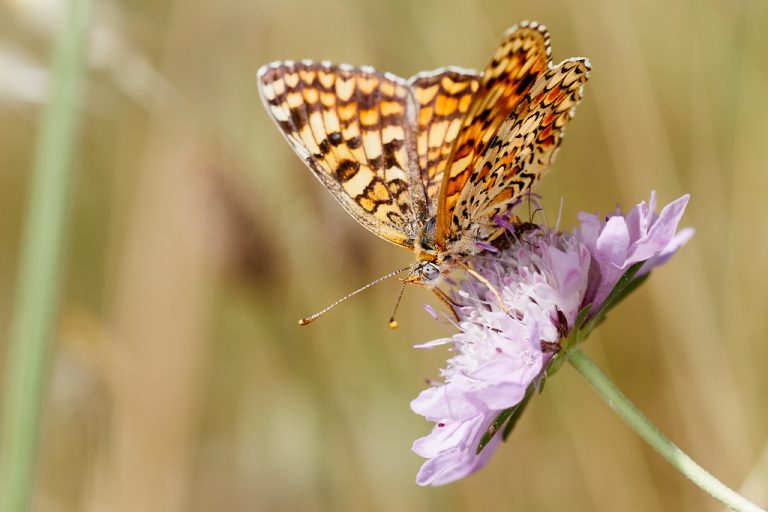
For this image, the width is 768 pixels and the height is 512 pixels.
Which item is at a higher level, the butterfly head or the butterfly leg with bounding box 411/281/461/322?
the butterfly head

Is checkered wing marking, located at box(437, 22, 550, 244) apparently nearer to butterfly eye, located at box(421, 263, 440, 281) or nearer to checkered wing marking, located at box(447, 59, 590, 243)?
checkered wing marking, located at box(447, 59, 590, 243)

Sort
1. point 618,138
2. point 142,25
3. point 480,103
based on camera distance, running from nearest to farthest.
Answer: point 480,103
point 142,25
point 618,138

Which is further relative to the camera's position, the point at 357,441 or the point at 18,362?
the point at 357,441

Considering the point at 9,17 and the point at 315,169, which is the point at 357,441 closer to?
the point at 315,169

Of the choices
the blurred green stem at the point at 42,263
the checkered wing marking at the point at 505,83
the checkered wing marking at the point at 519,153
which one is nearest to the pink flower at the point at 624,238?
the checkered wing marking at the point at 519,153


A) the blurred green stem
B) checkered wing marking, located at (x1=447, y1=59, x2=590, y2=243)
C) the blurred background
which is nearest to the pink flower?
checkered wing marking, located at (x1=447, y1=59, x2=590, y2=243)

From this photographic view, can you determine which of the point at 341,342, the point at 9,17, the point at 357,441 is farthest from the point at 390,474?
the point at 9,17
